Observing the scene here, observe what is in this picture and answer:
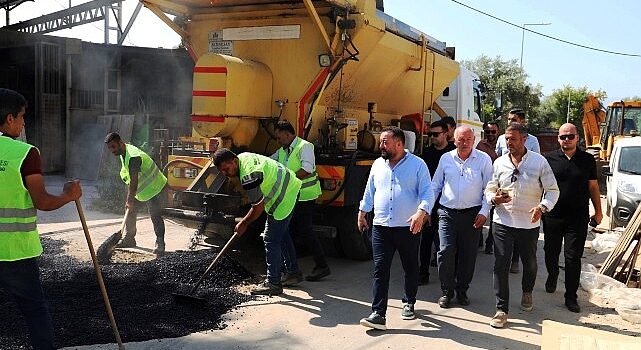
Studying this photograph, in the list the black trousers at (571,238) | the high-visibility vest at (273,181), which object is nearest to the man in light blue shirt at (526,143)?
the black trousers at (571,238)

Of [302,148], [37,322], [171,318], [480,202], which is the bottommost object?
[171,318]

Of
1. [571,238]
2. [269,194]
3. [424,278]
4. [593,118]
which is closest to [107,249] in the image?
[269,194]

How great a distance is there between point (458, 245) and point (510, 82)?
34.9m

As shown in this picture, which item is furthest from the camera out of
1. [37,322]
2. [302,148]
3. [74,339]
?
[302,148]

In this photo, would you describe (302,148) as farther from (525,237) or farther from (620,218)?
(620,218)

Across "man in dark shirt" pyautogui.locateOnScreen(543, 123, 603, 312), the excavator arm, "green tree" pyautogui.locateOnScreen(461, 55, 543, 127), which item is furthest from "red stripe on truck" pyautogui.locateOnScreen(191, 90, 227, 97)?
"green tree" pyautogui.locateOnScreen(461, 55, 543, 127)

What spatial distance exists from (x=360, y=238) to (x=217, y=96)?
2.23 m

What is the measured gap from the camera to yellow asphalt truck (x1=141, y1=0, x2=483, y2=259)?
591 cm

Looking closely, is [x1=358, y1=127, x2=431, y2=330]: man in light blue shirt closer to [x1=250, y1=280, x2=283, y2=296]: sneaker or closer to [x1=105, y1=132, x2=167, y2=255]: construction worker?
[x1=250, y1=280, x2=283, y2=296]: sneaker

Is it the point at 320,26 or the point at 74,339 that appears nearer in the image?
the point at 74,339

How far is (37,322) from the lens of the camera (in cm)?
308

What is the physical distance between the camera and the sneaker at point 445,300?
5071 mm

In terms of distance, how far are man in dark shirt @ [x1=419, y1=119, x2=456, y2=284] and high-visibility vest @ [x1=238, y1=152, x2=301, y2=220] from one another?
1651mm

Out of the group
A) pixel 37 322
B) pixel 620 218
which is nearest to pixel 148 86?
pixel 620 218
